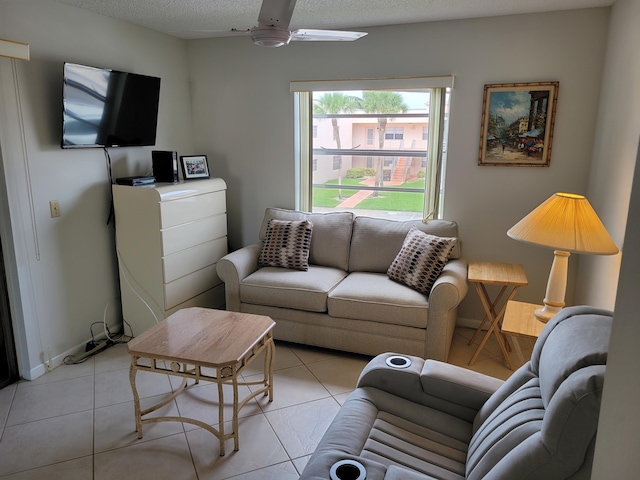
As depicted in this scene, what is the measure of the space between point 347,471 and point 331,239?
2.42 meters

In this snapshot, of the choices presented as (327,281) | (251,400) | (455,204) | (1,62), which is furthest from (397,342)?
(1,62)

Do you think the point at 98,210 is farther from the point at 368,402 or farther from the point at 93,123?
the point at 368,402

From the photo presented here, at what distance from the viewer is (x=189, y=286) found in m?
3.62

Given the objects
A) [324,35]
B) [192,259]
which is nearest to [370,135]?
[324,35]

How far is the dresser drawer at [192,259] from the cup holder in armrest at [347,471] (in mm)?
2280

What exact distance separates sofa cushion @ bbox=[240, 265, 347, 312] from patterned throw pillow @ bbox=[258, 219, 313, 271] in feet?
0.35

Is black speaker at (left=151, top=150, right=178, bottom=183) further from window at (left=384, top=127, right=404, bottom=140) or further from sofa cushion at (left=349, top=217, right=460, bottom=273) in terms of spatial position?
window at (left=384, top=127, right=404, bottom=140)

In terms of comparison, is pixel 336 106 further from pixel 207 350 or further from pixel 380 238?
pixel 207 350

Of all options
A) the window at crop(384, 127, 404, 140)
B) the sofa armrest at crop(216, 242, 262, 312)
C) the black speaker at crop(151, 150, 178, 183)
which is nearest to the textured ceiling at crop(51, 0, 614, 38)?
the window at crop(384, 127, 404, 140)

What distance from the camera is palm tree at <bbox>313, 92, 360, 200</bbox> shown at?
12.8 ft

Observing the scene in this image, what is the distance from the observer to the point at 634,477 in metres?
0.82

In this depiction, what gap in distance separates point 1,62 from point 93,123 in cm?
62

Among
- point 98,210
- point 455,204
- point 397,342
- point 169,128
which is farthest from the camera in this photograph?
point 169,128

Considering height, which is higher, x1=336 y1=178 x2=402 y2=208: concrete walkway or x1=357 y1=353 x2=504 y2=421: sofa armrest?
x1=336 y1=178 x2=402 y2=208: concrete walkway
